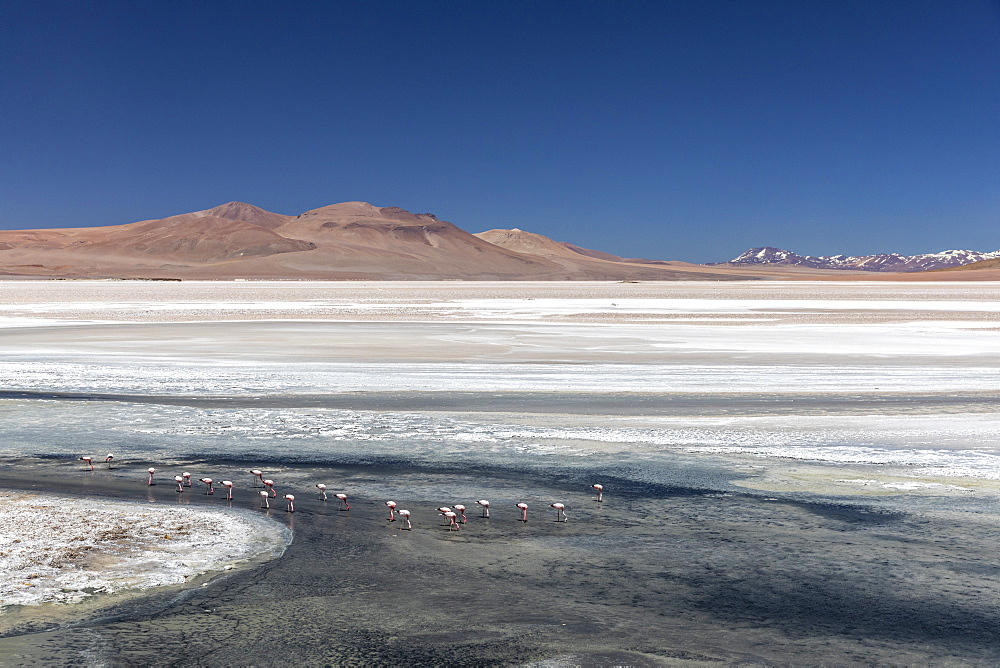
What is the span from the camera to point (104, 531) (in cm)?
669

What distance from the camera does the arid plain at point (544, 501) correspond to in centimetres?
492

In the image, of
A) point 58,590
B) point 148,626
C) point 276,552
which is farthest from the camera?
point 276,552

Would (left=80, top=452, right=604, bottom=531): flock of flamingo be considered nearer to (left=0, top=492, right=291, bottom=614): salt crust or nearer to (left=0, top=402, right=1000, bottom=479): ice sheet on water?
(left=0, top=492, right=291, bottom=614): salt crust

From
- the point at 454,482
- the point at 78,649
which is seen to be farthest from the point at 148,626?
the point at 454,482

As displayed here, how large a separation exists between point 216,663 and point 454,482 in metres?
4.00

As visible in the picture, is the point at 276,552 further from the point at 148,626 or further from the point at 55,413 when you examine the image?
the point at 55,413

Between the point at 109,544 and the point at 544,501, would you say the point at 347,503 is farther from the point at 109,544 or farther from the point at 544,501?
the point at 109,544

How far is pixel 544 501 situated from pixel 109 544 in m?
3.26

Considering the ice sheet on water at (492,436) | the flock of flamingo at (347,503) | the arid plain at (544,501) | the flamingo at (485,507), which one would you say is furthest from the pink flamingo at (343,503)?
the ice sheet on water at (492,436)

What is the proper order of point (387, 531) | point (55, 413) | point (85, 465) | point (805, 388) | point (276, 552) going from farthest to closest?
1. point (805, 388)
2. point (55, 413)
3. point (85, 465)
4. point (387, 531)
5. point (276, 552)

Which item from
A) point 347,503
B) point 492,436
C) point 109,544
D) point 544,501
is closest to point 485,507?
point 544,501

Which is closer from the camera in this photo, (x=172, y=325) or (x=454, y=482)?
(x=454, y=482)

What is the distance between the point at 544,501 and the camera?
778cm

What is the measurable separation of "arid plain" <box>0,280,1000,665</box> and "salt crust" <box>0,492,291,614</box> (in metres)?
0.09
